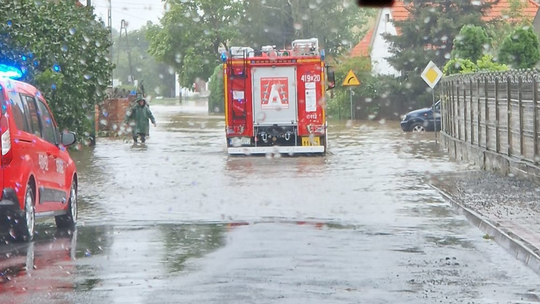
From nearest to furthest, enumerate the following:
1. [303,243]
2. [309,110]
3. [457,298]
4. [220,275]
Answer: [457,298], [220,275], [303,243], [309,110]

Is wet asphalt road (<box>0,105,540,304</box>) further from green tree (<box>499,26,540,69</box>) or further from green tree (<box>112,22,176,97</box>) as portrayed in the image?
green tree (<box>112,22,176,97</box>)

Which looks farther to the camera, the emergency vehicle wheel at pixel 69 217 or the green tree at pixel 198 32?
the green tree at pixel 198 32

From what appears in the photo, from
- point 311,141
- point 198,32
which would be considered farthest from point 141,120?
point 198,32

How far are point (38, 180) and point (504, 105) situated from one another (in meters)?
11.1

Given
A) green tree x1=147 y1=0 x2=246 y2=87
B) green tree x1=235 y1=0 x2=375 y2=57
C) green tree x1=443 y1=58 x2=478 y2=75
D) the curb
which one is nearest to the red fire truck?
green tree x1=443 y1=58 x2=478 y2=75

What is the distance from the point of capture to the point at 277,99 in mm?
29703

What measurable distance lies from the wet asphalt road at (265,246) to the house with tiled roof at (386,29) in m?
41.9

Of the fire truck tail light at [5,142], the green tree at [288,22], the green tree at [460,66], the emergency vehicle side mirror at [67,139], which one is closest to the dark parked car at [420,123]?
the green tree at [460,66]

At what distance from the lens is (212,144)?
35.2 meters

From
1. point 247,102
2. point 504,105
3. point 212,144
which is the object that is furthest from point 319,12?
point 504,105

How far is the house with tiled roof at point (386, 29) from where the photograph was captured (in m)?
64.1

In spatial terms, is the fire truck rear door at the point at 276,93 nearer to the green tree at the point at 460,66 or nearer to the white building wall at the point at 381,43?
the green tree at the point at 460,66

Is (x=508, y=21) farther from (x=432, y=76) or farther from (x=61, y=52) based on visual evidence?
(x=61, y=52)

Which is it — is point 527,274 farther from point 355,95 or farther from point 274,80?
point 355,95
